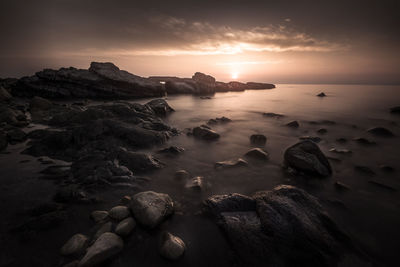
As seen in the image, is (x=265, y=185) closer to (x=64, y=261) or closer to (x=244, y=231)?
(x=244, y=231)

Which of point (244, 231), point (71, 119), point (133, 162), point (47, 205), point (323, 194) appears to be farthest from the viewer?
point (71, 119)

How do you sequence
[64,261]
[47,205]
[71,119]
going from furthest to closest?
[71,119], [47,205], [64,261]

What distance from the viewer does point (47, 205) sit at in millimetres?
3633

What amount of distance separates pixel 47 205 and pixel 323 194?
6.66 metres

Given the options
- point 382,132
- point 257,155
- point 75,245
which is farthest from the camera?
point 382,132

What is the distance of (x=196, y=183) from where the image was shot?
15.8 ft

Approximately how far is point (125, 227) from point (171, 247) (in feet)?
3.14

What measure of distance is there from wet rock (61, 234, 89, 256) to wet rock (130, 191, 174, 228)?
88cm

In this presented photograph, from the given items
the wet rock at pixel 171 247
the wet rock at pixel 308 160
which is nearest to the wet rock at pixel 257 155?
the wet rock at pixel 308 160

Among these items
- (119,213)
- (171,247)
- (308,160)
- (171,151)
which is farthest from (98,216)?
(308,160)

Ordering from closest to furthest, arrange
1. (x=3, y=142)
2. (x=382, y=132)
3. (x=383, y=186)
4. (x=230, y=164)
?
1. (x=383, y=186)
2. (x=230, y=164)
3. (x=3, y=142)
4. (x=382, y=132)

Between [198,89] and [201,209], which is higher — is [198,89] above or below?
above

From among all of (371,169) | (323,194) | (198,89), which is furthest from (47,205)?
(198,89)

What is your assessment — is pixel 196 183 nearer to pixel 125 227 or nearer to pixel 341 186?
pixel 125 227
